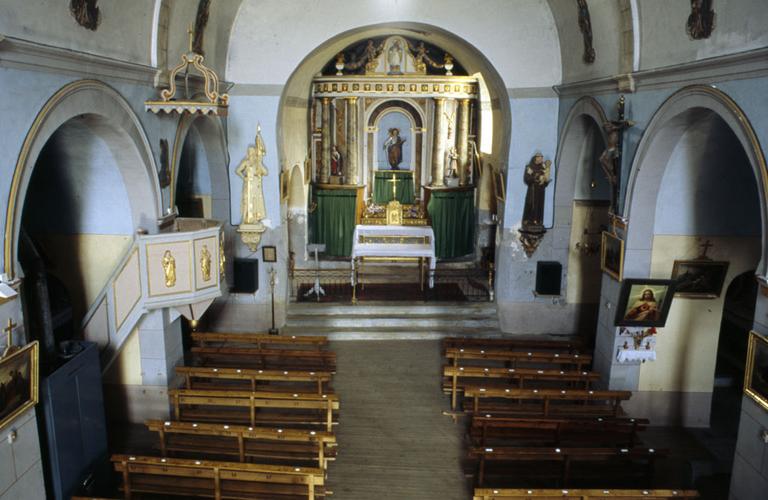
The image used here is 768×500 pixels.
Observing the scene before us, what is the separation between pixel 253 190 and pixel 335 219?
18.6 ft

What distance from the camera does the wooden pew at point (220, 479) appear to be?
303 inches

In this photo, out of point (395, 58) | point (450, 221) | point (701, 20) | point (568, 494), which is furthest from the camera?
point (450, 221)

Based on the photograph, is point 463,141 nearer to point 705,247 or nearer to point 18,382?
point 705,247

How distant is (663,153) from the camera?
960cm

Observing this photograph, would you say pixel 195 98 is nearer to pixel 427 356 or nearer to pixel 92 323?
pixel 92 323

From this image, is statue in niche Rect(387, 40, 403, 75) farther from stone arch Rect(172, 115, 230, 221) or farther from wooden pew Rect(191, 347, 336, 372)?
wooden pew Rect(191, 347, 336, 372)

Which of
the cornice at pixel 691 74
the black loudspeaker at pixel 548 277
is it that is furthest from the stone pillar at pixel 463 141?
the cornice at pixel 691 74

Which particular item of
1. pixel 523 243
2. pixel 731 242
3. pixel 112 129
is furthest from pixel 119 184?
pixel 731 242

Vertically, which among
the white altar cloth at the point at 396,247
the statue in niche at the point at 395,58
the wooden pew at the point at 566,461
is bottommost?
the wooden pew at the point at 566,461

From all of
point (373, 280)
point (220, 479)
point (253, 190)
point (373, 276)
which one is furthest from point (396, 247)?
point (220, 479)

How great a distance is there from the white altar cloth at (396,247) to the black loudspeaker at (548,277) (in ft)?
8.82

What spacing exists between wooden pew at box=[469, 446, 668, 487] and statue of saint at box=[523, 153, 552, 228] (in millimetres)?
6164

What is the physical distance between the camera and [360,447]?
9.66 metres

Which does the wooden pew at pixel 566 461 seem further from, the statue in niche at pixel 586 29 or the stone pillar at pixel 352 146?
the stone pillar at pixel 352 146
